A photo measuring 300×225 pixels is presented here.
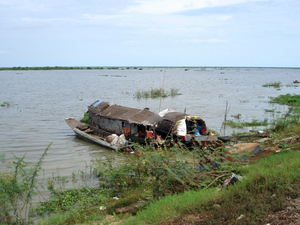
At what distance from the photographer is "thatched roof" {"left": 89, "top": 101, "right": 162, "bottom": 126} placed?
11.2 m

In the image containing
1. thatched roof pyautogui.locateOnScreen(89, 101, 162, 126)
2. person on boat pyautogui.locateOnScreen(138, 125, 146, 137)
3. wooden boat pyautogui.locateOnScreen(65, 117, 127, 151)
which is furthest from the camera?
person on boat pyautogui.locateOnScreen(138, 125, 146, 137)

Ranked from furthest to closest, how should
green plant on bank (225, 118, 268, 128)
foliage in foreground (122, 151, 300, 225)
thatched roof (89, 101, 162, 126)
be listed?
green plant on bank (225, 118, 268, 128) → thatched roof (89, 101, 162, 126) → foliage in foreground (122, 151, 300, 225)

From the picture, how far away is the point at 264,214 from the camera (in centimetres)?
365

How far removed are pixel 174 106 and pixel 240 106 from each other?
483 centimetres

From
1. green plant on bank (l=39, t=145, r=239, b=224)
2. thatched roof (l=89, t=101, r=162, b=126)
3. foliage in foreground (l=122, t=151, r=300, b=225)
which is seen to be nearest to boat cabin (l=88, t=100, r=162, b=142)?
thatched roof (l=89, t=101, r=162, b=126)

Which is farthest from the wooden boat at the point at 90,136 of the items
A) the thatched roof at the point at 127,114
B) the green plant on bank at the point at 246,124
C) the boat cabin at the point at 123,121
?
the green plant on bank at the point at 246,124

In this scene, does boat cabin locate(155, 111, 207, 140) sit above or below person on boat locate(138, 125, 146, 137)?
above

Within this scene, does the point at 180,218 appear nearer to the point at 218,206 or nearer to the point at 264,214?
the point at 218,206

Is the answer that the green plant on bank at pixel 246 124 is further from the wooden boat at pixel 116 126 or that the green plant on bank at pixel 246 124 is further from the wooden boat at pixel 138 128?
the wooden boat at pixel 116 126

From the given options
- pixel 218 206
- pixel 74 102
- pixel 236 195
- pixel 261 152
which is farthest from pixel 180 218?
pixel 74 102

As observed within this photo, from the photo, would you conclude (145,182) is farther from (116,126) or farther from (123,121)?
(116,126)

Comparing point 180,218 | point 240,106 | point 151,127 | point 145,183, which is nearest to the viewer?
point 180,218

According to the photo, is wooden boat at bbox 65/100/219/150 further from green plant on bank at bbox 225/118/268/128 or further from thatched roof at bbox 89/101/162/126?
green plant on bank at bbox 225/118/268/128

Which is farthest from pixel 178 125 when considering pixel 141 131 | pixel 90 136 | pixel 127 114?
pixel 90 136
